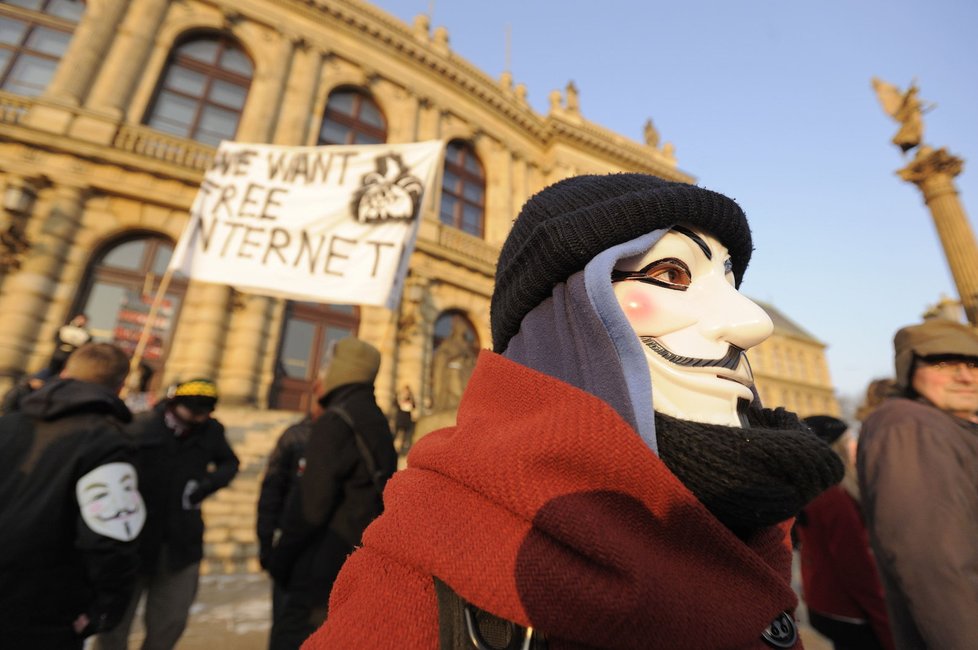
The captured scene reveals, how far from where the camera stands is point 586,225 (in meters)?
1.17

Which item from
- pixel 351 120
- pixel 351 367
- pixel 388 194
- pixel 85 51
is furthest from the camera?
pixel 351 120

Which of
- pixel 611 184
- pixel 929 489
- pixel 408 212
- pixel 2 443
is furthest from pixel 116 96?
pixel 929 489

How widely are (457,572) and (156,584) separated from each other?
11.4ft

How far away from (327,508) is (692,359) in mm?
2167

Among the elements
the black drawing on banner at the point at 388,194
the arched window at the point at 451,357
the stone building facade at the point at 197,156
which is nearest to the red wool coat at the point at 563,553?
the stone building facade at the point at 197,156

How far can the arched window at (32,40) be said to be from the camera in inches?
350

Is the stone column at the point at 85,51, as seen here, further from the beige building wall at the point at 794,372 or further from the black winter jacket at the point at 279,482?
the beige building wall at the point at 794,372

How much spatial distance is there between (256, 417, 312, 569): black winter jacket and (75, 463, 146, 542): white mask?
101cm

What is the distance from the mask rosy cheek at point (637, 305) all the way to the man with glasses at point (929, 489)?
1487mm

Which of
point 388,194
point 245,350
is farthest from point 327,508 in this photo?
point 245,350

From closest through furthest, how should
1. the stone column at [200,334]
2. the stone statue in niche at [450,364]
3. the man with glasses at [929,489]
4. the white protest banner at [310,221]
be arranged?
the man with glasses at [929,489], the white protest banner at [310,221], the stone column at [200,334], the stone statue in niche at [450,364]

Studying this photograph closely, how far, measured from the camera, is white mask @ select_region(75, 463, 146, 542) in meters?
1.92

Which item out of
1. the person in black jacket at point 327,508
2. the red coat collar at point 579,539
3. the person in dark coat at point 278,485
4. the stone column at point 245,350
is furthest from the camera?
the stone column at point 245,350

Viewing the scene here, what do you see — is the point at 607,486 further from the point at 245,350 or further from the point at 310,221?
the point at 245,350
